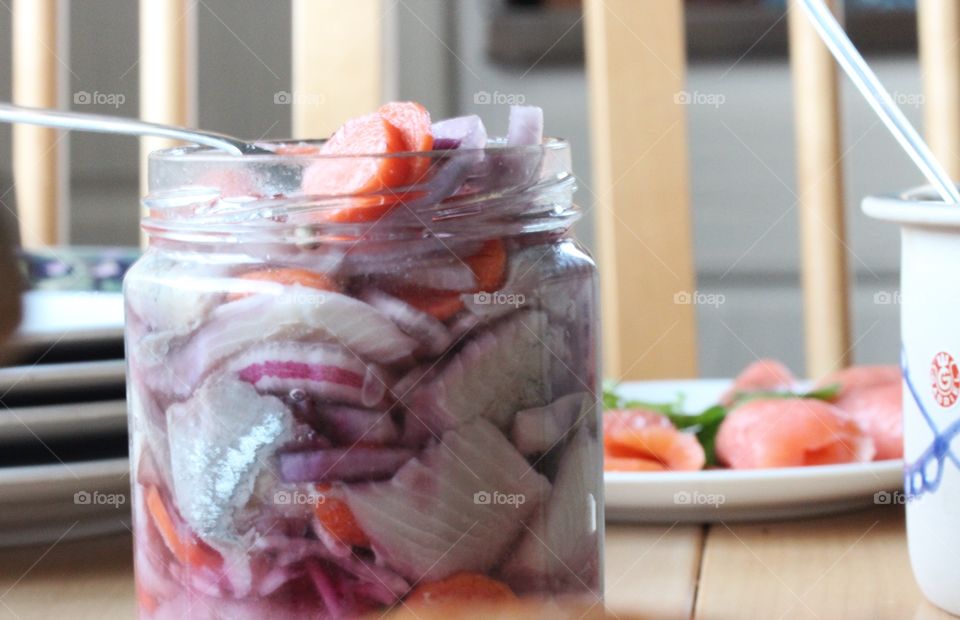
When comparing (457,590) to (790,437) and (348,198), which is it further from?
(790,437)

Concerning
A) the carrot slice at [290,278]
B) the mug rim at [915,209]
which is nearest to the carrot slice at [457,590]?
the carrot slice at [290,278]

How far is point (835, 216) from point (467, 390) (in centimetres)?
80

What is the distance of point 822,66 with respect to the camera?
45.0 inches

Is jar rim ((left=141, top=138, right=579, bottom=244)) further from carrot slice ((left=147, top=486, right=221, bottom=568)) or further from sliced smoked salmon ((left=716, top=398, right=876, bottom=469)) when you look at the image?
sliced smoked salmon ((left=716, top=398, right=876, bottom=469))

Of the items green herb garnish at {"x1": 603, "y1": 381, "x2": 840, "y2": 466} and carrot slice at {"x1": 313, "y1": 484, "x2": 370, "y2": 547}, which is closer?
carrot slice at {"x1": 313, "y1": 484, "x2": 370, "y2": 547}

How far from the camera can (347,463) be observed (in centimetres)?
42

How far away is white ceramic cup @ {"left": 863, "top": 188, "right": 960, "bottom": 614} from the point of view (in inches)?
19.1

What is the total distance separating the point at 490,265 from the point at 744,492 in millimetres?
227

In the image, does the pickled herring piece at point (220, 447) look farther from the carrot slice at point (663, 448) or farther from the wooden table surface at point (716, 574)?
the carrot slice at point (663, 448)

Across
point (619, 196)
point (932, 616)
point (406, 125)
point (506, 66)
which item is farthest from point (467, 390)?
point (506, 66)

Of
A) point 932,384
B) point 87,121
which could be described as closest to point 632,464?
point 932,384

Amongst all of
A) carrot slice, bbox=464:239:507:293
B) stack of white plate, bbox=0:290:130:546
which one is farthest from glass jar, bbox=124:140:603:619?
stack of white plate, bbox=0:290:130:546

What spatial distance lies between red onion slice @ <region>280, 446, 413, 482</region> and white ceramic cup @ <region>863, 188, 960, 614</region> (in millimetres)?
207

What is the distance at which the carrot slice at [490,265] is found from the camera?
0.43 meters
